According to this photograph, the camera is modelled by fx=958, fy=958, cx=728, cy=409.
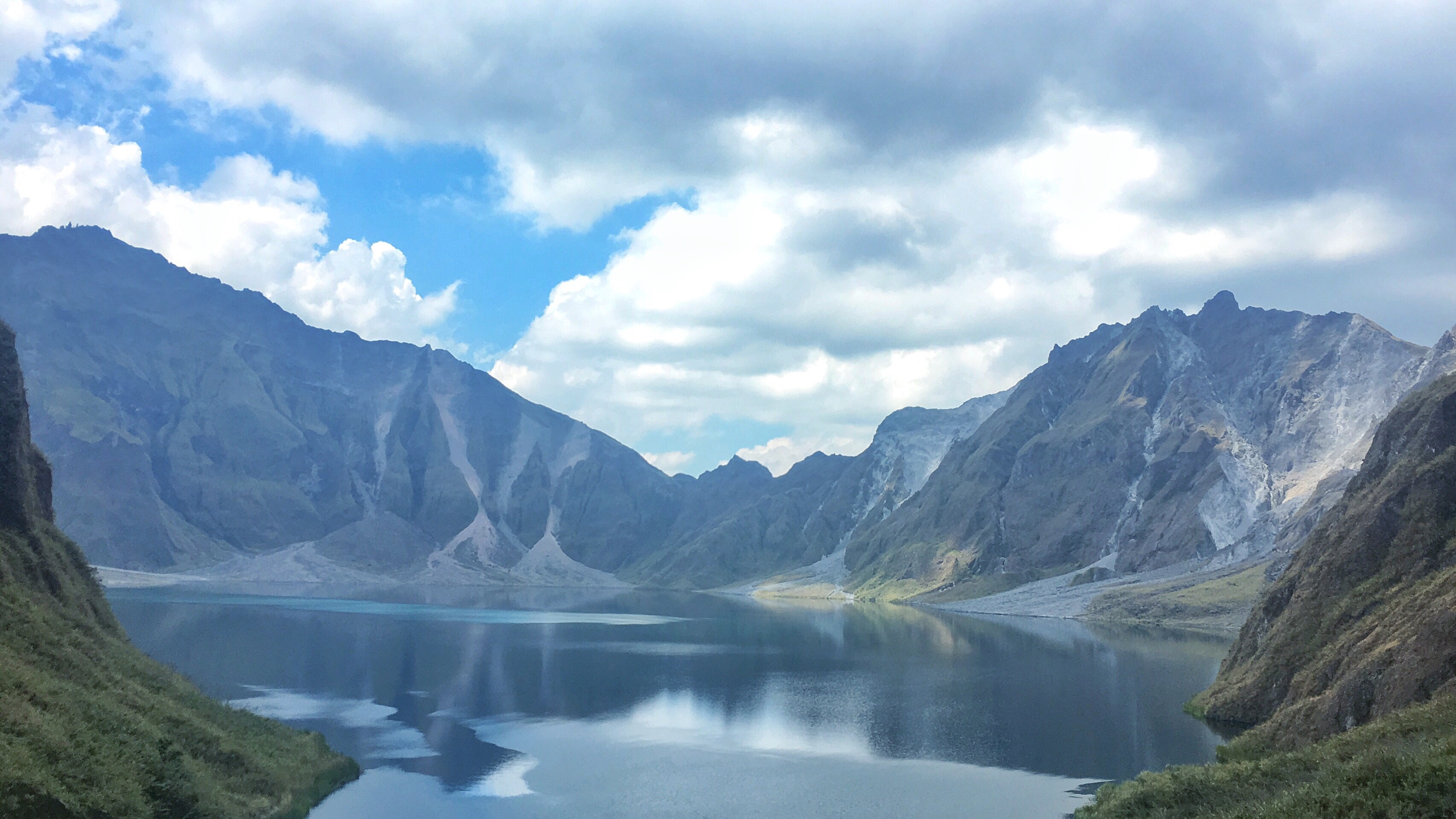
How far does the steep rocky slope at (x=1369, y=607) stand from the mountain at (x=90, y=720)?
2502 inches

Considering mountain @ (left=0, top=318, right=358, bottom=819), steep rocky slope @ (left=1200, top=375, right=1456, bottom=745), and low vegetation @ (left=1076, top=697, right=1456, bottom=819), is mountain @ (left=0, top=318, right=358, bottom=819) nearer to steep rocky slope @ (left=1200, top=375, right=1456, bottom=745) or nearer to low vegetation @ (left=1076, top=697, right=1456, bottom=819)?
low vegetation @ (left=1076, top=697, right=1456, bottom=819)

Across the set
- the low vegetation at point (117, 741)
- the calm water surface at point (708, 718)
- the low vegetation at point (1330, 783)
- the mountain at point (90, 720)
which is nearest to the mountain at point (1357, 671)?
the low vegetation at point (1330, 783)

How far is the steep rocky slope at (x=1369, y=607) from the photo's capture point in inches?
2199

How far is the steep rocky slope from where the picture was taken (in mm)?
55844

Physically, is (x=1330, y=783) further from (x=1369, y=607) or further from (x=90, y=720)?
(x=90, y=720)

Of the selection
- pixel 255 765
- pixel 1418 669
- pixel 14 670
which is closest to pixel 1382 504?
pixel 1418 669

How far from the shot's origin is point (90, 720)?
154 ft

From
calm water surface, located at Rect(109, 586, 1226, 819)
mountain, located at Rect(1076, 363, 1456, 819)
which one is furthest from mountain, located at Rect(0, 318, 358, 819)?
mountain, located at Rect(1076, 363, 1456, 819)

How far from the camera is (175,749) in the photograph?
165 ft

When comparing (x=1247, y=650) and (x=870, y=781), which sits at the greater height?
(x=1247, y=650)

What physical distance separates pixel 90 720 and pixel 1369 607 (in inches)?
3292

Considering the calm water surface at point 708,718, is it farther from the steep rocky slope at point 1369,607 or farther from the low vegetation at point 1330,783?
the low vegetation at point 1330,783

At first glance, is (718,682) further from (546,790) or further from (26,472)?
(26,472)

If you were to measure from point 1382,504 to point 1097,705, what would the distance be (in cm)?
3420
